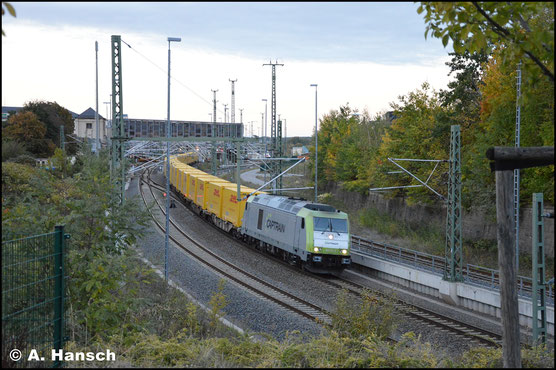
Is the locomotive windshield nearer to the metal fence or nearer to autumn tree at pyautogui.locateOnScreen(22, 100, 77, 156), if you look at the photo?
the metal fence

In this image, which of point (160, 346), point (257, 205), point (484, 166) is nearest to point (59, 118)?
point (257, 205)

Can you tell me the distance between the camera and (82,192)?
33.9 ft

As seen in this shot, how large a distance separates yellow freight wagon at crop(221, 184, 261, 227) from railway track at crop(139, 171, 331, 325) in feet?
8.05

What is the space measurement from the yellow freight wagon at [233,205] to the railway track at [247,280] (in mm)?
2453

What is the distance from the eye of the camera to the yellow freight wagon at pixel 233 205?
1150 inches

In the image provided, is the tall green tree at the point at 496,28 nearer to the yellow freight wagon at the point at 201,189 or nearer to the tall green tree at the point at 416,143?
the tall green tree at the point at 416,143

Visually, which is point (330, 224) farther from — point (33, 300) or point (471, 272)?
point (33, 300)

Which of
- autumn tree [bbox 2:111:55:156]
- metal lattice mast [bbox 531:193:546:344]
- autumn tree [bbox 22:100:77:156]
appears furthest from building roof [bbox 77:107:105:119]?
metal lattice mast [bbox 531:193:546:344]

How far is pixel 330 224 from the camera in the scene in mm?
22062

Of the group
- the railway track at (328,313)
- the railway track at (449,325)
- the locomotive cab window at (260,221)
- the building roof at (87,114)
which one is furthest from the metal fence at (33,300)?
the building roof at (87,114)

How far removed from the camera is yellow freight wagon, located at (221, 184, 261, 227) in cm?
2920

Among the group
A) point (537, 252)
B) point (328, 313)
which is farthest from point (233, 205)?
point (537, 252)

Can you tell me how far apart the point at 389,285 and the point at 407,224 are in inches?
572

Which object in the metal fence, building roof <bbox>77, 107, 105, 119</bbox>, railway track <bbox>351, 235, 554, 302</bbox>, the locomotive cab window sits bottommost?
railway track <bbox>351, 235, 554, 302</bbox>
